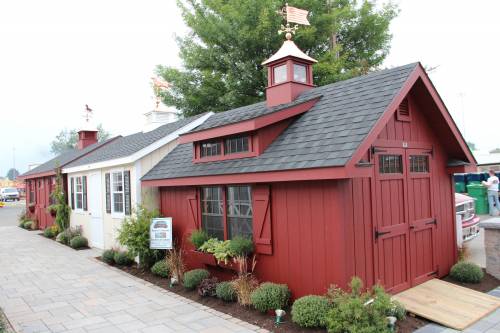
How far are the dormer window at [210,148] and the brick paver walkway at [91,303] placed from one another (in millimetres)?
2996

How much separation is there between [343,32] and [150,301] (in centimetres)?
1733

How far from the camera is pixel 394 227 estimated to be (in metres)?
6.53

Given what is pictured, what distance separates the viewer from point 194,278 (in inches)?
301

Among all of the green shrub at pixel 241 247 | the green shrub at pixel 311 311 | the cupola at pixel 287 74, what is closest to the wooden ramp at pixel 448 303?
the green shrub at pixel 311 311

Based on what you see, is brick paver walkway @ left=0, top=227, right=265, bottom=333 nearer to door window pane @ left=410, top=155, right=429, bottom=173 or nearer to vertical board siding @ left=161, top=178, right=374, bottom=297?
vertical board siding @ left=161, top=178, right=374, bottom=297

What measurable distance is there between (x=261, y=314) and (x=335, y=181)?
240cm

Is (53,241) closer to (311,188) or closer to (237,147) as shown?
(237,147)

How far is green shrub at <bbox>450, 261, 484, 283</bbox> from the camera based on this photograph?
7.24 meters

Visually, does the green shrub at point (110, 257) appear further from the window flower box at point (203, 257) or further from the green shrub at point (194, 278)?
the green shrub at point (194, 278)

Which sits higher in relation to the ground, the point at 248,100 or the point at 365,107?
the point at 248,100

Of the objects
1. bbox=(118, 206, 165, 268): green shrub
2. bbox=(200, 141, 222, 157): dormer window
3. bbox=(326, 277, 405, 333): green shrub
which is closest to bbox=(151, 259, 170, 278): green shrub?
bbox=(118, 206, 165, 268): green shrub

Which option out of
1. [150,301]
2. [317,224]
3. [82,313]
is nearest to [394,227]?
[317,224]

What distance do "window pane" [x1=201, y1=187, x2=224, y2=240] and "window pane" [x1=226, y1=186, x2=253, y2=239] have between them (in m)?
0.27

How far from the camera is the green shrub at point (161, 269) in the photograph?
873cm
